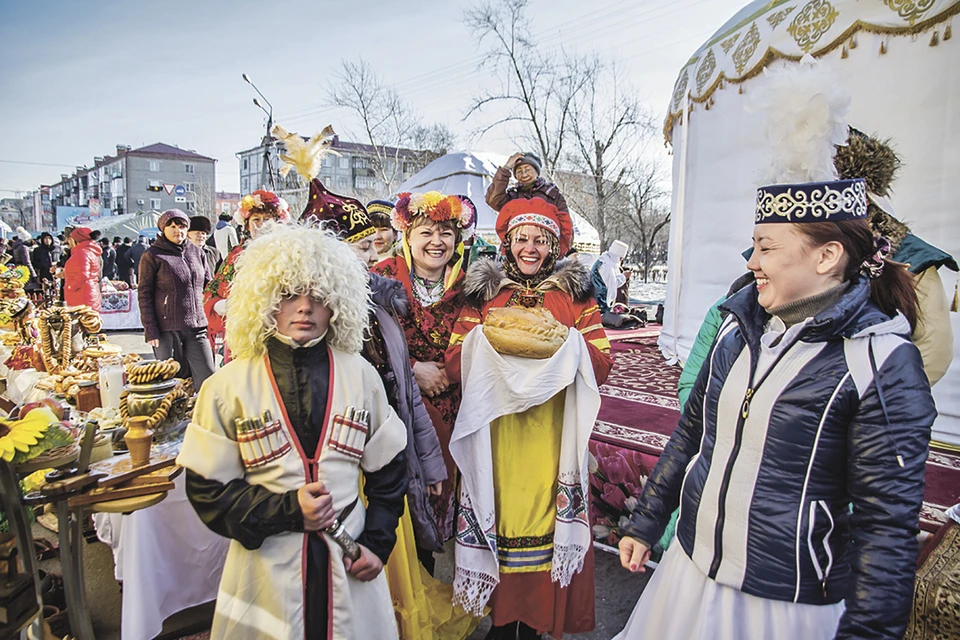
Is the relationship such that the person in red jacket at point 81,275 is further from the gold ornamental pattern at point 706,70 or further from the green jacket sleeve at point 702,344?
the gold ornamental pattern at point 706,70

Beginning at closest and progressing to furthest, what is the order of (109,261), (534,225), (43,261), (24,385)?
1. (534,225)
2. (24,385)
3. (43,261)
4. (109,261)

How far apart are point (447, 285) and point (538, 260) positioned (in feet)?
1.93

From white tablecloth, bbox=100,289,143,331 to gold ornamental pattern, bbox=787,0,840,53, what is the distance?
12.7 meters

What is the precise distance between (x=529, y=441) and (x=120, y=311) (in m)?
12.8

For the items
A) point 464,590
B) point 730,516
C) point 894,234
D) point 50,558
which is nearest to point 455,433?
point 464,590

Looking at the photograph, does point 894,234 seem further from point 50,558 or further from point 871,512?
point 50,558

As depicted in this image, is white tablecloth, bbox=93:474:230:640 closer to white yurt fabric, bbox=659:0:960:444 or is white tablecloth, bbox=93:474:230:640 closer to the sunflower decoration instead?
the sunflower decoration

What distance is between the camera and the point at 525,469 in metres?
2.41

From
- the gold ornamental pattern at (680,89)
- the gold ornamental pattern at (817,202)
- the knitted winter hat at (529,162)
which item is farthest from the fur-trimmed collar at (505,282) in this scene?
the gold ornamental pattern at (680,89)

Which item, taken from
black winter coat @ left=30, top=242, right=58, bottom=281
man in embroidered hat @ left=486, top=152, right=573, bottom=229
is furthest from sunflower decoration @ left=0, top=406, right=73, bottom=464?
black winter coat @ left=30, top=242, right=58, bottom=281

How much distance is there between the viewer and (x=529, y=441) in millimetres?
2422

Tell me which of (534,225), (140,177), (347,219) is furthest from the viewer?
(140,177)

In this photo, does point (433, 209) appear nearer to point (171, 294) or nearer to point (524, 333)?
point (524, 333)

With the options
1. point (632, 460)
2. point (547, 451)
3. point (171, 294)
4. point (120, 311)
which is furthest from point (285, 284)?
point (120, 311)
